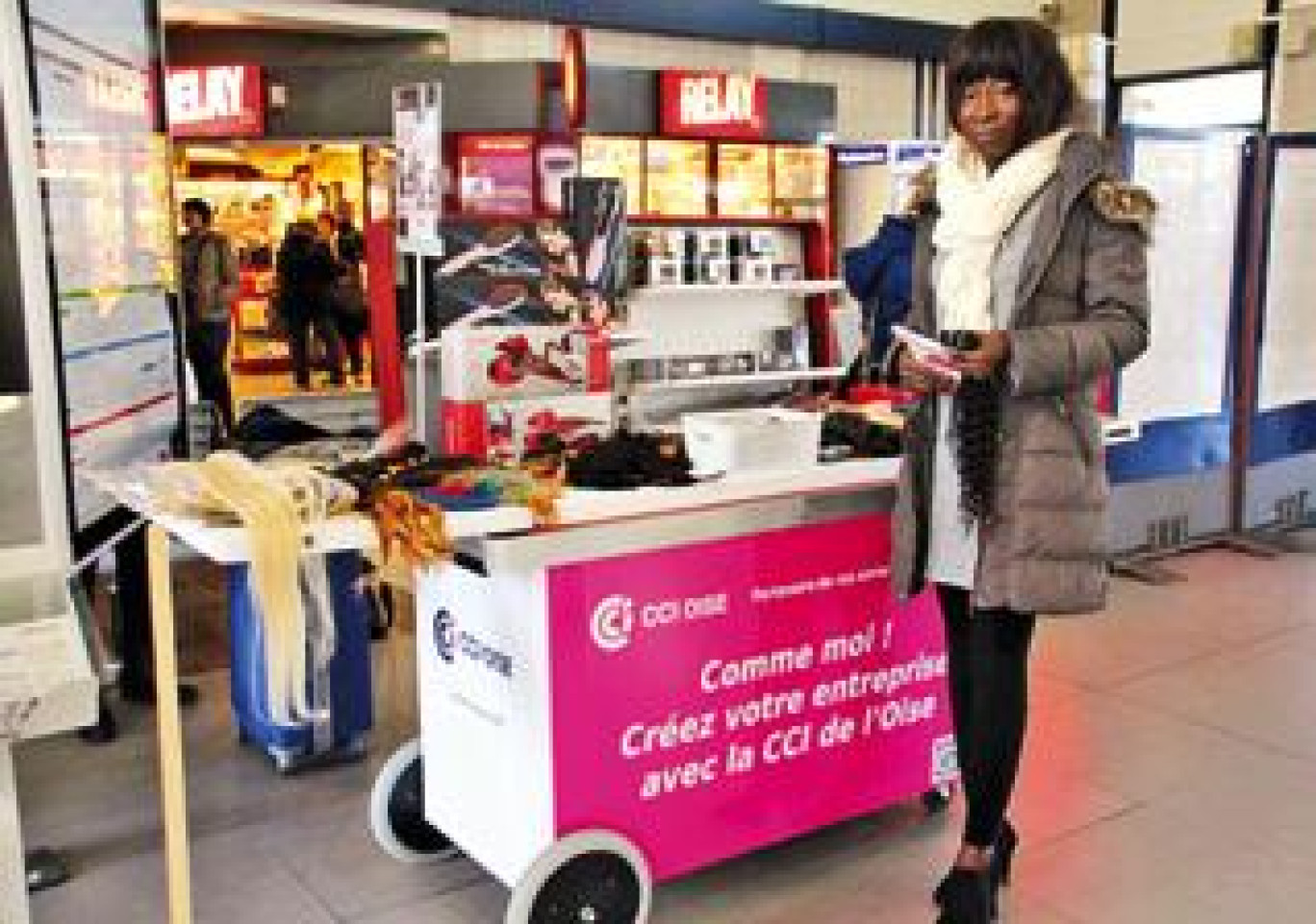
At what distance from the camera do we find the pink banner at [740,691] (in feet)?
7.65

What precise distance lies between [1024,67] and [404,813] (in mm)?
1966

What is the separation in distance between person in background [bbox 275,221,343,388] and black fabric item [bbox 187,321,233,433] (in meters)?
3.70

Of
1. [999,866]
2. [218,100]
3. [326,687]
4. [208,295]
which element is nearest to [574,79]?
[326,687]

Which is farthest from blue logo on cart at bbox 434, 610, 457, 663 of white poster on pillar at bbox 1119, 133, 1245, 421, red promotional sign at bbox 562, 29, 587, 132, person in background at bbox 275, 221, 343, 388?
person in background at bbox 275, 221, 343, 388

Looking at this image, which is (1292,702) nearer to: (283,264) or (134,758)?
(134,758)

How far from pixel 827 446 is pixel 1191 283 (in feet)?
10.9

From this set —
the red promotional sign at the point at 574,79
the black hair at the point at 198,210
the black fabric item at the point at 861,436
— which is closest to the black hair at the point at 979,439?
the black fabric item at the point at 861,436

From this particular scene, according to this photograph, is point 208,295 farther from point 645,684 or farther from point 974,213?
point 974,213

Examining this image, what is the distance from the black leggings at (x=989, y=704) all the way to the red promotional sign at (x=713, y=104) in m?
7.76

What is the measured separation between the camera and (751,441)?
2.48 meters

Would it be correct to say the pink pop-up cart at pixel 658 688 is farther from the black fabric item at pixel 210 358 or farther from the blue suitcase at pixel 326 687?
the black fabric item at pixel 210 358

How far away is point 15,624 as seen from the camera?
2.42 m

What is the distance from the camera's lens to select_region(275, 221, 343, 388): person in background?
11359 millimetres

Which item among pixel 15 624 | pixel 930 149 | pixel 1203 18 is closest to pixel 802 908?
pixel 15 624
